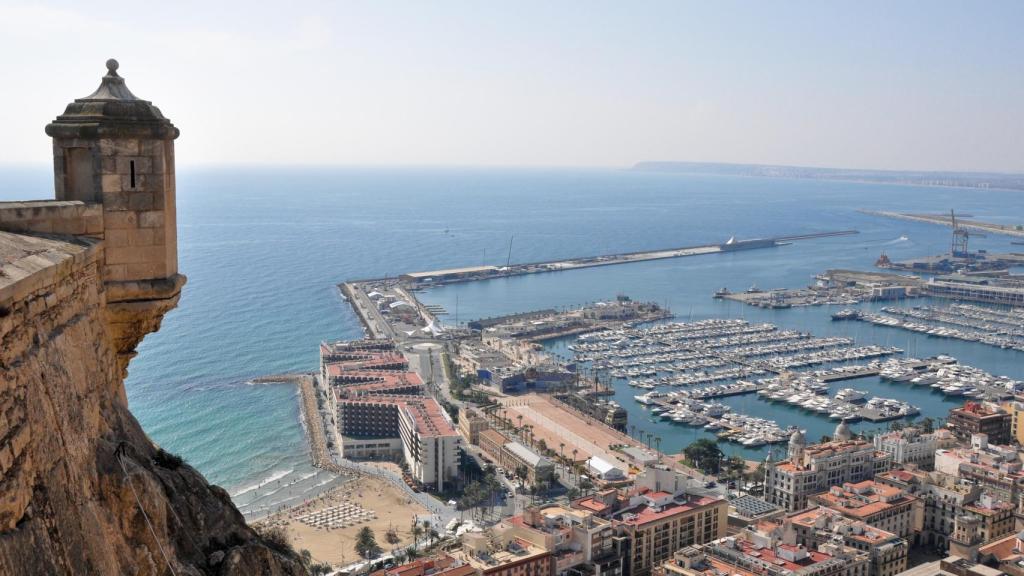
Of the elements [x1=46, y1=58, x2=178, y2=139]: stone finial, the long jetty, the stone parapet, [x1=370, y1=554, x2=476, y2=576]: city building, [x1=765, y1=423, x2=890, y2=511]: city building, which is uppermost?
[x1=46, y1=58, x2=178, y2=139]: stone finial

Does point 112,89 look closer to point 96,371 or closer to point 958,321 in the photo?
point 96,371

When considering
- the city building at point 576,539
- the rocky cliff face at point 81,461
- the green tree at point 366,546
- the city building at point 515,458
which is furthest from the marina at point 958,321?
the rocky cliff face at point 81,461

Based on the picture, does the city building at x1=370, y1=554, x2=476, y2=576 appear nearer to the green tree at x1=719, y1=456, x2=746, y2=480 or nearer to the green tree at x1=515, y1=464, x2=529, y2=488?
the green tree at x1=515, y1=464, x2=529, y2=488

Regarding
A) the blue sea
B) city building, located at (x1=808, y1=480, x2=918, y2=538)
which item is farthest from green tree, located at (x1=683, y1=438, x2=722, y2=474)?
city building, located at (x1=808, y1=480, x2=918, y2=538)

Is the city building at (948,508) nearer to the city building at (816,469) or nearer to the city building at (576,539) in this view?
the city building at (816,469)

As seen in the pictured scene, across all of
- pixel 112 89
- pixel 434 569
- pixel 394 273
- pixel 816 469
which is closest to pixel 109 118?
pixel 112 89
